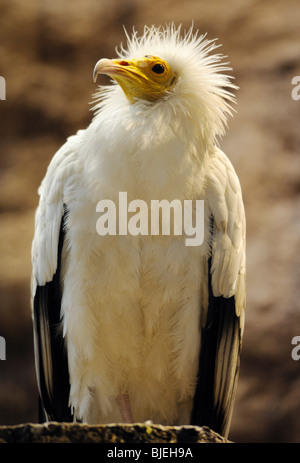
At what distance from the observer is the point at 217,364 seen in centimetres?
354

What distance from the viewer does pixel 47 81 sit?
538 centimetres

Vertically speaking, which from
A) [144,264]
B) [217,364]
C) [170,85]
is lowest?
[217,364]

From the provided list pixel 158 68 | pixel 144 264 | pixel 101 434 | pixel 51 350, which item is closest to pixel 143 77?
pixel 158 68

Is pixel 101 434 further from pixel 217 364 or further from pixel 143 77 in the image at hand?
pixel 143 77

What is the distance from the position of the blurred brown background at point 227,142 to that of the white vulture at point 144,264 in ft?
5.29

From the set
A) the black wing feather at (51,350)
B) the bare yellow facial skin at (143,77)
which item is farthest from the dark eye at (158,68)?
the black wing feather at (51,350)

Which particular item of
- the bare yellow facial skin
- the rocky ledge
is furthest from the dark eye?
the rocky ledge

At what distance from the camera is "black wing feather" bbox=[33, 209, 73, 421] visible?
3551mm

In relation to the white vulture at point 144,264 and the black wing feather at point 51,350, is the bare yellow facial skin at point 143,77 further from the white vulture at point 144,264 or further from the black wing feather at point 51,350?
the black wing feather at point 51,350

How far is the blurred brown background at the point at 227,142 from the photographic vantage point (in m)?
5.20

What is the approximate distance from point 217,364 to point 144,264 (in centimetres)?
71

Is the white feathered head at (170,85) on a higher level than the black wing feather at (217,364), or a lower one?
higher
